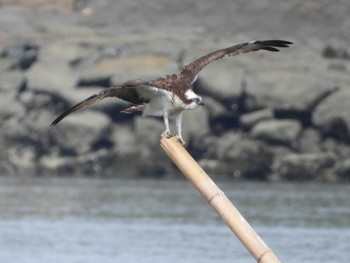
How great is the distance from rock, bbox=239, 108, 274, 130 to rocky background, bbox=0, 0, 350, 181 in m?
0.03

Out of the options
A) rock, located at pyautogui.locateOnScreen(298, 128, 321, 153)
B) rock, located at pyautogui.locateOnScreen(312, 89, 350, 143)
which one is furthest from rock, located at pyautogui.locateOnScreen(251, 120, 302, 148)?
rock, located at pyautogui.locateOnScreen(312, 89, 350, 143)

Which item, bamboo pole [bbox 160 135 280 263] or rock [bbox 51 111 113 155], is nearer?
bamboo pole [bbox 160 135 280 263]

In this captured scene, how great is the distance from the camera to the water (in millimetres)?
25969

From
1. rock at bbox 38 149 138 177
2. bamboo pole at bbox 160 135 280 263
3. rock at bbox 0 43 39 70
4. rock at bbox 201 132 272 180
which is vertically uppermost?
rock at bbox 0 43 39 70

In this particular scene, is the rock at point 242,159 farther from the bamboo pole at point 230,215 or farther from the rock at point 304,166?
the bamboo pole at point 230,215

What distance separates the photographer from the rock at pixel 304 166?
45.6m

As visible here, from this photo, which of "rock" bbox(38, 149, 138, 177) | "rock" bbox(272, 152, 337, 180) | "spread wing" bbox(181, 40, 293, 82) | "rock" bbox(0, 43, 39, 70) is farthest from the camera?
"rock" bbox(0, 43, 39, 70)

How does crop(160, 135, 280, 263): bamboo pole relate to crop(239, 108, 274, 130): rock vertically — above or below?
below

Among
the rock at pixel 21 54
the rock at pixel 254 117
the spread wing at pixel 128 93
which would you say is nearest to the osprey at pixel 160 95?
the spread wing at pixel 128 93

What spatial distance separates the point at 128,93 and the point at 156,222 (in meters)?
23.4

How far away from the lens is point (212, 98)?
5044 cm

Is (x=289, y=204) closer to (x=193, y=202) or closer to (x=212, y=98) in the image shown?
(x=193, y=202)

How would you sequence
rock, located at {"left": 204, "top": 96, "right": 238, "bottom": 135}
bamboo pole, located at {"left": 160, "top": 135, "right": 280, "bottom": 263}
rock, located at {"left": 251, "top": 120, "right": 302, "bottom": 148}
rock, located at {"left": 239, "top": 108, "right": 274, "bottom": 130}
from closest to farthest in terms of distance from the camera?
bamboo pole, located at {"left": 160, "top": 135, "right": 280, "bottom": 263}, rock, located at {"left": 251, "top": 120, "right": 302, "bottom": 148}, rock, located at {"left": 239, "top": 108, "right": 274, "bottom": 130}, rock, located at {"left": 204, "top": 96, "right": 238, "bottom": 135}

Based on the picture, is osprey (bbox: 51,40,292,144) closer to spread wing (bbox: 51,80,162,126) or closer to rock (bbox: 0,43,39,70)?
spread wing (bbox: 51,80,162,126)
